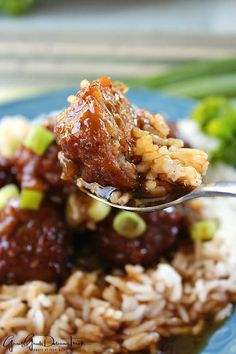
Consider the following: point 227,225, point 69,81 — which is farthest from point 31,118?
point 69,81

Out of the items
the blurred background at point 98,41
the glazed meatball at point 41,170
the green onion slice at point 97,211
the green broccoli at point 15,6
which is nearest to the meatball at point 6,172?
the glazed meatball at point 41,170

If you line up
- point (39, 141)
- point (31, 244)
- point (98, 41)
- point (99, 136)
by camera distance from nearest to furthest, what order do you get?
1. point (99, 136)
2. point (31, 244)
3. point (39, 141)
4. point (98, 41)

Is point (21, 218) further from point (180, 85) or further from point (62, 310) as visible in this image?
point (180, 85)

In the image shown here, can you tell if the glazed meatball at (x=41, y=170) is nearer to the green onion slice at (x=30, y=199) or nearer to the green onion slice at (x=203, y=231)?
the green onion slice at (x=30, y=199)

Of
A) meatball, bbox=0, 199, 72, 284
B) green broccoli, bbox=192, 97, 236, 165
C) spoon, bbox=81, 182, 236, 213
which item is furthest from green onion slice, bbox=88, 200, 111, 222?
green broccoli, bbox=192, 97, 236, 165

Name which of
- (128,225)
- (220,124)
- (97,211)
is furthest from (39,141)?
(220,124)

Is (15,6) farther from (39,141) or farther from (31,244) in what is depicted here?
(31,244)

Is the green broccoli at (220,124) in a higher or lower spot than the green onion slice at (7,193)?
higher

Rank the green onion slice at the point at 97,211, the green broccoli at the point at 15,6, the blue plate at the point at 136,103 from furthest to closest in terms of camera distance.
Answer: the green broccoli at the point at 15,6
the blue plate at the point at 136,103
the green onion slice at the point at 97,211
